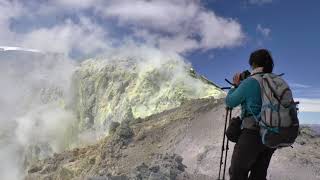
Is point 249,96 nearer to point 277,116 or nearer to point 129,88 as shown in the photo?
point 277,116

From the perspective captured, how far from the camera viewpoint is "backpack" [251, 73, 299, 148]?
19.7ft

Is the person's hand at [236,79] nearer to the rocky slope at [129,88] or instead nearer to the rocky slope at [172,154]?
the rocky slope at [172,154]

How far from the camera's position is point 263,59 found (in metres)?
6.50

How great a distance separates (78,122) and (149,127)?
71.9ft

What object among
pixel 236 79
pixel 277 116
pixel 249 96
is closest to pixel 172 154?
pixel 236 79

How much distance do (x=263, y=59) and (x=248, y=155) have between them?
1191 millimetres

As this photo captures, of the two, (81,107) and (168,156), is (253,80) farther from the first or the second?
(81,107)

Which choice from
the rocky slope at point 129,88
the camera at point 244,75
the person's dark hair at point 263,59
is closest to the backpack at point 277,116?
the person's dark hair at point 263,59

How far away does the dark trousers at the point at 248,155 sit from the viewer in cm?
620

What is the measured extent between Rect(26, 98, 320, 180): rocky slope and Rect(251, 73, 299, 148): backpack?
6.49m

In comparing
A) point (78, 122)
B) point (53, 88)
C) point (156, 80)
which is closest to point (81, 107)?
point (78, 122)

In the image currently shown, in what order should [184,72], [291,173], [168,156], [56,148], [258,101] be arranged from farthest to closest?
[56,148] < [184,72] < [168,156] < [291,173] < [258,101]

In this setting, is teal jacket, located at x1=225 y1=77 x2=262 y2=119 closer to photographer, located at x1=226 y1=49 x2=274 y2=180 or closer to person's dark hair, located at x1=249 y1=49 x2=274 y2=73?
photographer, located at x1=226 y1=49 x2=274 y2=180

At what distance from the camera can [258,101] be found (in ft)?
20.3
